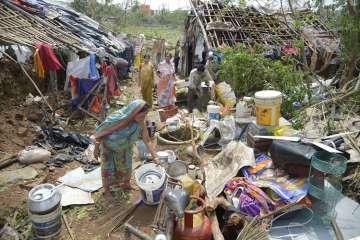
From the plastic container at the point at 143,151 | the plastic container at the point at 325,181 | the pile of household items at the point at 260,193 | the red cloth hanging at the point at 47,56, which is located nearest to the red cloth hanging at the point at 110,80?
the red cloth hanging at the point at 47,56

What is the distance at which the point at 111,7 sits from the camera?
2909 centimetres

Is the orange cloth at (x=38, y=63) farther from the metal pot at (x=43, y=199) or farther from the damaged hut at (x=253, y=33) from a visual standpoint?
the damaged hut at (x=253, y=33)

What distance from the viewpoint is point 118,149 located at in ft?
14.5

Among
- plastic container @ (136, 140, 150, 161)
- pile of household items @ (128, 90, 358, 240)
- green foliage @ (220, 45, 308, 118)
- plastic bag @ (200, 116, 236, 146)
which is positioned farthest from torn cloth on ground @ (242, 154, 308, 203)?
green foliage @ (220, 45, 308, 118)

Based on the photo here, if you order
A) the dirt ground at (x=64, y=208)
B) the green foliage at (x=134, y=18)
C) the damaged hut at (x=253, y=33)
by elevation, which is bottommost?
the dirt ground at (x=64, y=208)

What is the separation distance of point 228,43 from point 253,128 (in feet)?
22.2

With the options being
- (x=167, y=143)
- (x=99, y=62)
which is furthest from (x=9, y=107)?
(x=167, y=143)

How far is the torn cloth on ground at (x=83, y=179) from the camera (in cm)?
492

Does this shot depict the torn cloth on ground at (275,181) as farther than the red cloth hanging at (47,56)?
No

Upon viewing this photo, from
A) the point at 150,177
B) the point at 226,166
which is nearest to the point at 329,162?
the point at 226,166

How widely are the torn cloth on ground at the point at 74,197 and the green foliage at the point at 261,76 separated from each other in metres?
4.15

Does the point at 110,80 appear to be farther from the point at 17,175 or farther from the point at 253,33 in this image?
the point at 253,33

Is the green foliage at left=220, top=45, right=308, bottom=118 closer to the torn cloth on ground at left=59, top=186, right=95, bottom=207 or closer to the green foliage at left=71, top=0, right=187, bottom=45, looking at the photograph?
the torn cloth on ground at left=59, top=186, right=95, bottom=207

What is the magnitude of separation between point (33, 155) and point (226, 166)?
144 inches
